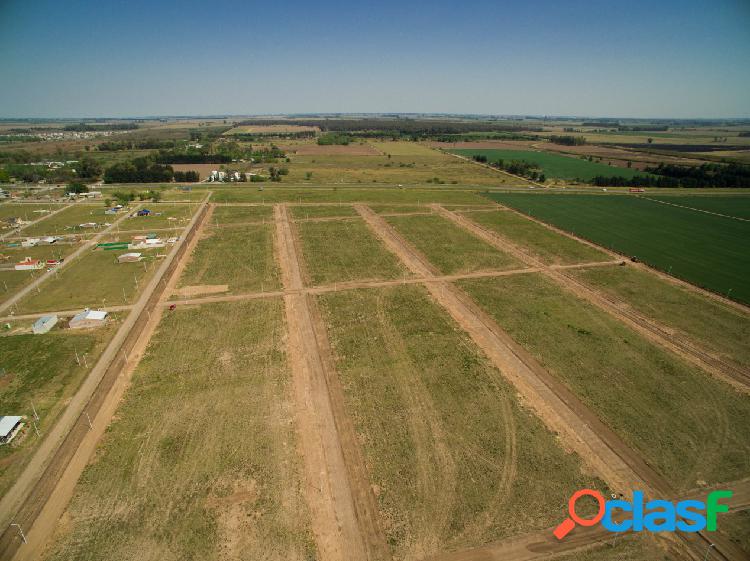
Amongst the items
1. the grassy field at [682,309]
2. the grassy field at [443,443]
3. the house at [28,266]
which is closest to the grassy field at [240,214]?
the house at [28,266]

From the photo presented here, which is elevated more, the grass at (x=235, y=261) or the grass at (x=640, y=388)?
the grass at (x=235, y=261)

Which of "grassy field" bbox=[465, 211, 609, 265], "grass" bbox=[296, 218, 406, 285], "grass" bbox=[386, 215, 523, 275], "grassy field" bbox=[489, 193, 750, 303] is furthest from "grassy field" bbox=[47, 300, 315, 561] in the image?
"grassy field" bbox=[489, 193, 750, 303]

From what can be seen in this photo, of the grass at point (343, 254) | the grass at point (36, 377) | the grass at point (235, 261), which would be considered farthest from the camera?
the grass at point (343, 254)

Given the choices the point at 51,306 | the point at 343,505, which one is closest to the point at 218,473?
the point at 343,505

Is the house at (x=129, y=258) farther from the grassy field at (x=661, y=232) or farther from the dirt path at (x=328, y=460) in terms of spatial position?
the grassy field at (x=661, y=232)

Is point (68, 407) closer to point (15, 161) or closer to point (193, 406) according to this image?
point (193, 406)

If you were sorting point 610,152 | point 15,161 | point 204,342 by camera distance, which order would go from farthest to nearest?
point 610,152, point 15,161, point 204,342
